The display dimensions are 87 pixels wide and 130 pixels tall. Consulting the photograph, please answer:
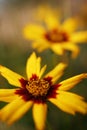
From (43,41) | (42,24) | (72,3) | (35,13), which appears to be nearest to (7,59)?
(43,41)

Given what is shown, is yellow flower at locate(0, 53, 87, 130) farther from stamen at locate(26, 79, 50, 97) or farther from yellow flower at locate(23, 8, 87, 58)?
yellow flower at locate(23, 8, 87, 58)

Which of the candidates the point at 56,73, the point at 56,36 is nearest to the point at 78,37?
the point at 56,36

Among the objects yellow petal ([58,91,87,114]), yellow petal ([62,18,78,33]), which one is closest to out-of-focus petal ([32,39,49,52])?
yellow petal ([62,18,78,33])

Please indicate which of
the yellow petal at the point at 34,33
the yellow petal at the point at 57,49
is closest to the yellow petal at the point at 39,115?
the yellow petal at the point at 57,49

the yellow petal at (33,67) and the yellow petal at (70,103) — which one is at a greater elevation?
the yellow petal at (33,67)

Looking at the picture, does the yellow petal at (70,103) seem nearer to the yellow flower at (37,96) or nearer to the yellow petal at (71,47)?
the yellow flower at (37,96)

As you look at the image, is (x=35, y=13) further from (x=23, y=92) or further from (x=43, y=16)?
(x=23, y=92)
